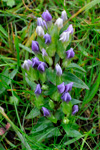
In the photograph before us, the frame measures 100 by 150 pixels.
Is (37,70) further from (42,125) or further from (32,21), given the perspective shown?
(32,21)

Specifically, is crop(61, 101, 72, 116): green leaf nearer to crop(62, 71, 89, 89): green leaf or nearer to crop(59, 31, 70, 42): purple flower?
crop(62, 71, 89, 89): green leaf

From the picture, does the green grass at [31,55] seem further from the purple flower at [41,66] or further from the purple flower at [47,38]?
the purple flower at [47,38]

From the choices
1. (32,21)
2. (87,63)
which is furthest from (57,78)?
(32,21)

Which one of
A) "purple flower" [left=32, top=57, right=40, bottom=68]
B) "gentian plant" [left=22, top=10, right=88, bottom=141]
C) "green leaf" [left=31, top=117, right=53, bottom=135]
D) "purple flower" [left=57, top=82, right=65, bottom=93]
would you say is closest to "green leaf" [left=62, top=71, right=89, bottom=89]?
"gentian plant" [left=22, top=10, right=88, bottom=141]

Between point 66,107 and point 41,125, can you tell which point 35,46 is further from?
point 41,125

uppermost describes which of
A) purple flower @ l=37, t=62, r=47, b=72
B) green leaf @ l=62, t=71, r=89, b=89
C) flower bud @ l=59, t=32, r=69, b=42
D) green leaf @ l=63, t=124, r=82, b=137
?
flower bud @ l=59, t=32, r=69, b=42

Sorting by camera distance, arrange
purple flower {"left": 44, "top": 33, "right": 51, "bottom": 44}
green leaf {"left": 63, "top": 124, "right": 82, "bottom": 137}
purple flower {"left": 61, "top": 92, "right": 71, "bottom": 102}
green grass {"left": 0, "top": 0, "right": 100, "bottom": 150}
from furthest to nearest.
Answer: green grass {"left": 0, "top": 0, "right": 100, "bottom": 150}
green leaf {"left": 63, "top": 124, "right": 82, "bottom": 137}
purple flower {"left": 61, "top": 92, "right": 71, "bottom": 102}
purple flower {"left": 44, "top": 33, "right": 51, "bottom": 44}

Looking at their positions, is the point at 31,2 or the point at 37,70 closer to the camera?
the point at 37,70
